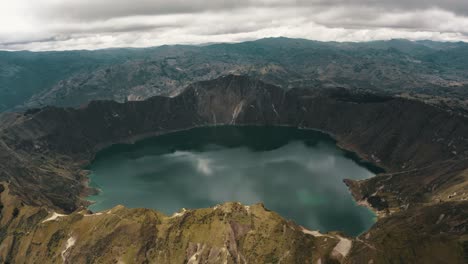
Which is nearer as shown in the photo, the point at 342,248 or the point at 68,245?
the point at 342,248

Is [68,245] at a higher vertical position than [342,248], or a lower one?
lower

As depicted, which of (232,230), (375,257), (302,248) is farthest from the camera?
(232,230)

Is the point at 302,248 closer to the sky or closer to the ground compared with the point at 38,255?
closer to the sky

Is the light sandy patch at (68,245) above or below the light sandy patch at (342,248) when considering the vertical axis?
below

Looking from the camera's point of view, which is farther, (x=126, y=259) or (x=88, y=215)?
(x=88, y=215)

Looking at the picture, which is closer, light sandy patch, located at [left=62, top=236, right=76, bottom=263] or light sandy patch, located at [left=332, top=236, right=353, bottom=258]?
light sandy patch, located at [left=332, top=236, right=353, bottom=258]

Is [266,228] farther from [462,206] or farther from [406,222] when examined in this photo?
[462,206]

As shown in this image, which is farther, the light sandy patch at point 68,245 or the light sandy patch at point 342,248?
the light sandy patch at point 68,245

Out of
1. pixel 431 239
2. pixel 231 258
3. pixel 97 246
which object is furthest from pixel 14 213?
pixel 431 239

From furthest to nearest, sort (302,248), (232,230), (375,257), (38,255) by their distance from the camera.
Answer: (38,255) < (232,230) < (302,248) < (375,257)

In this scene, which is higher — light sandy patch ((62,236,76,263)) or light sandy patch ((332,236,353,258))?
light sandy patch ((332,236,353,258))
